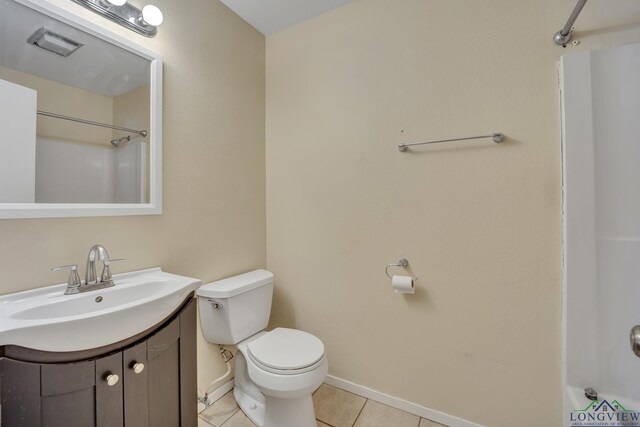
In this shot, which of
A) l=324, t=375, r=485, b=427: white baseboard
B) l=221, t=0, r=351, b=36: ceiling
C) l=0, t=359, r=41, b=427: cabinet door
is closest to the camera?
l=0, t=359, r=41, b=427: cabinet door

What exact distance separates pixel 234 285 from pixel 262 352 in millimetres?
385

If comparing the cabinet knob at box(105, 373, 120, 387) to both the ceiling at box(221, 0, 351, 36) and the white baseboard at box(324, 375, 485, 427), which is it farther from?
the ceiling at box(221, 0, 351, 36)

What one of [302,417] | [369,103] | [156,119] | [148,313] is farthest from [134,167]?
[302,417]

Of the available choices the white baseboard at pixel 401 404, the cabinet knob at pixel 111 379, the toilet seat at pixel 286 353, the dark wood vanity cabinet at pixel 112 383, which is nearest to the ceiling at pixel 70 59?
the dark wood vanity cabinet at pixel 112 383

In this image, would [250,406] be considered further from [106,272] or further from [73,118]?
[73,118]

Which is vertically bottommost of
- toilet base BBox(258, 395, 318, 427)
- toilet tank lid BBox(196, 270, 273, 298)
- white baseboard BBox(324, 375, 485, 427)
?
white baseboard BBox(324, 375, 485, 427)

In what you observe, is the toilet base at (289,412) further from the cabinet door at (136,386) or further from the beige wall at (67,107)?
the beige wall at (67,107)

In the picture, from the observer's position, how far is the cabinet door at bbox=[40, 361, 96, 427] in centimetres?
74

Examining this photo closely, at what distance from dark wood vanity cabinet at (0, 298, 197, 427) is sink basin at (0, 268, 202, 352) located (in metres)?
0.04

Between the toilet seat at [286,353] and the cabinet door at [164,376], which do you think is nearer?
the cabinet door at [164,376]

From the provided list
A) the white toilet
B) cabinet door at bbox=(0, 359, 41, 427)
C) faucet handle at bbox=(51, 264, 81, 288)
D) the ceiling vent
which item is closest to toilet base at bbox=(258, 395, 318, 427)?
the white toilet

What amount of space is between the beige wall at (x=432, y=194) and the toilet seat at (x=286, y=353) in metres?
0.39

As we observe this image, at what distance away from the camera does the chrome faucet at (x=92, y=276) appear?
1.00m

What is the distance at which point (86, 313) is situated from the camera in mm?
845
